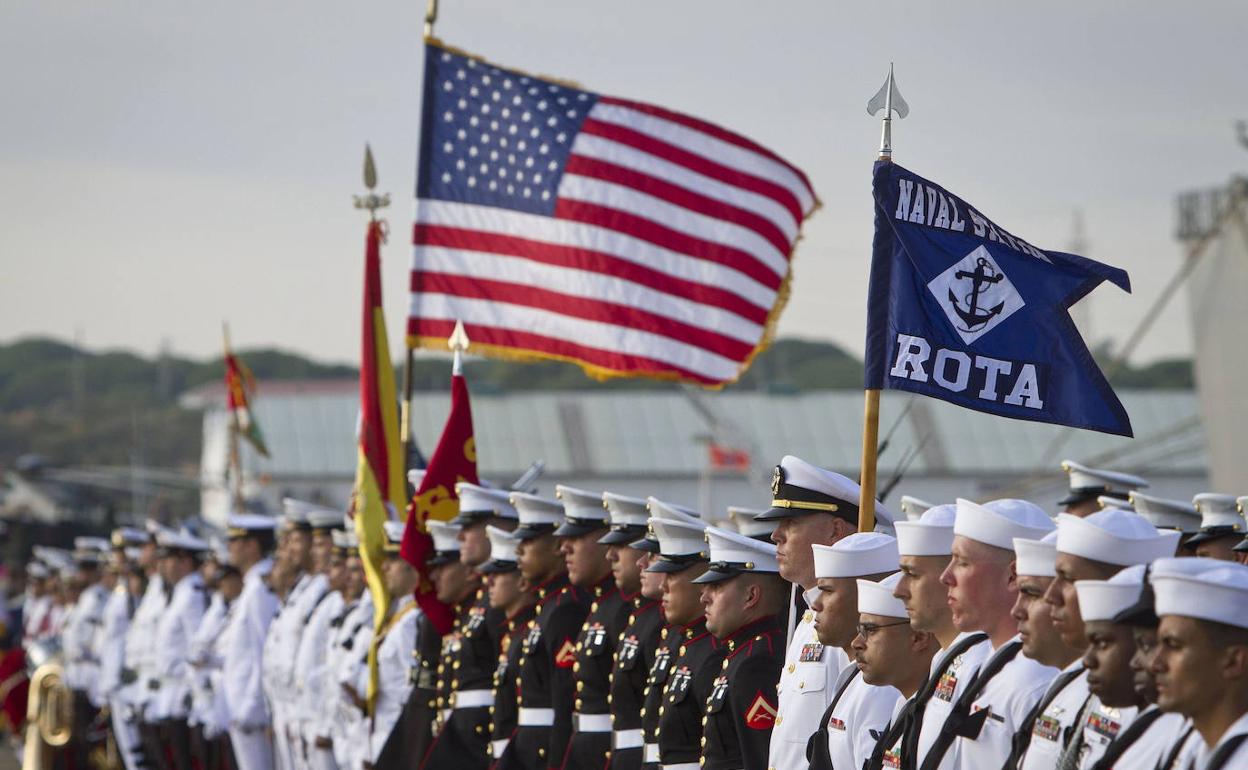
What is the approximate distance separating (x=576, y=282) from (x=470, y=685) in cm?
312

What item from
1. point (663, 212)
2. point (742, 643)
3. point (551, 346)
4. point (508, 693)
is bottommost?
point (508, 693)

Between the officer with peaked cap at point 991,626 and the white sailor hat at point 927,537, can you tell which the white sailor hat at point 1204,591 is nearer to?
the officer with peaked cap at point 991,626

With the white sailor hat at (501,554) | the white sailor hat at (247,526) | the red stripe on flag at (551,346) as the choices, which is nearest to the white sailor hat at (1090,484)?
the white sailor hat at (501,554)

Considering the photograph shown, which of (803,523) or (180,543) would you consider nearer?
→ (803,523)

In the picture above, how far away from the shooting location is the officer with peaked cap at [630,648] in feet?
26.4

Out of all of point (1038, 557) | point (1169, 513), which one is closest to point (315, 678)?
point (1169, 513)

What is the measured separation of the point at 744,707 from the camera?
704 centimetres

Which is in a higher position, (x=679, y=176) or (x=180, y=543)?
(x=679, y=176)

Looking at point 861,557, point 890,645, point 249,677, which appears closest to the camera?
point 890,645

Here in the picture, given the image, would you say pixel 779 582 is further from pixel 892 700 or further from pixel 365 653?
pixel 365 653

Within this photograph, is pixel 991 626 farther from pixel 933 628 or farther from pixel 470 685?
pixel 470 685

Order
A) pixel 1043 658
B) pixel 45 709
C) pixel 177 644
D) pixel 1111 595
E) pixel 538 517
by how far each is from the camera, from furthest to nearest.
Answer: pixel 45 709 → pixel 177 644 → pixel 538 517 → pixel 1043 658 → pixel 1111 595

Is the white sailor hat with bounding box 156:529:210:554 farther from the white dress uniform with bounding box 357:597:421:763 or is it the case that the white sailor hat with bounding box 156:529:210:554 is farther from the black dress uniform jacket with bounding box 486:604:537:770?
the black dress uniform jacket with bounding box 486:604:537:770

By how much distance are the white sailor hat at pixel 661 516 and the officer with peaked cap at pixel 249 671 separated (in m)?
6.40
